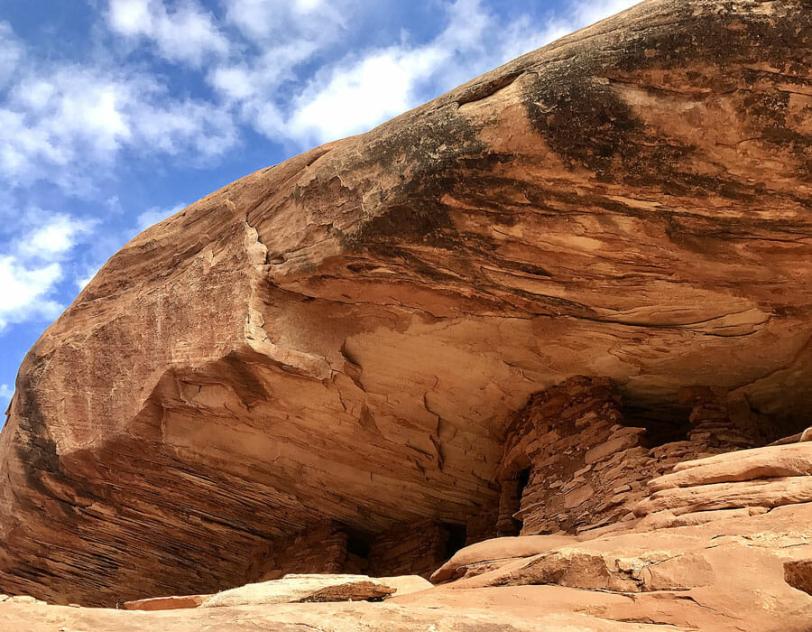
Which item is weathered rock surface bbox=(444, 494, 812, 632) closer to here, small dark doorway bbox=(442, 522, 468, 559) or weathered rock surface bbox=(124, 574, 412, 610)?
weathered rock surface bbox=(124, 574, 412, 610)

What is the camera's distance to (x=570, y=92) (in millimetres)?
6734

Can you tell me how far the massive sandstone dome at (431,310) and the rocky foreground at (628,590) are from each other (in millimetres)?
2209

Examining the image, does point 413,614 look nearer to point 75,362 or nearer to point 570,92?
point 570,92

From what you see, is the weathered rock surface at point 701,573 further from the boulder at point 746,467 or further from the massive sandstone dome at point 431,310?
the massive sandstone dome at point 431,310

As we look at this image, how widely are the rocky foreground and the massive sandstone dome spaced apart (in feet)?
7.25

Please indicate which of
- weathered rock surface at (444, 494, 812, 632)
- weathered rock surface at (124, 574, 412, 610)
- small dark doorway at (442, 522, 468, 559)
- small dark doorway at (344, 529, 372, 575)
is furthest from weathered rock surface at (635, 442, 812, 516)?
small dark doorway at (344, 529, 372, 575)

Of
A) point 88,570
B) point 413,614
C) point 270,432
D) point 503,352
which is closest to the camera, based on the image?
point 413,614

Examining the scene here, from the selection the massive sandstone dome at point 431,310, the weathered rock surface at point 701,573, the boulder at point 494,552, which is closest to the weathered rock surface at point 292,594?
the weathered rock surface at point 701,573

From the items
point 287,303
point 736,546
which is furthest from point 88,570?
point 736,546

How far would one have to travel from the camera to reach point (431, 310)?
27.5 ft

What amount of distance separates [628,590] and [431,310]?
4.23 m

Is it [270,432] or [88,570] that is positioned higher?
[270,432]

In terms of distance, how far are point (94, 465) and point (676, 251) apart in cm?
674

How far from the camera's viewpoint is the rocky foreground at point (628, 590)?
3.89m
